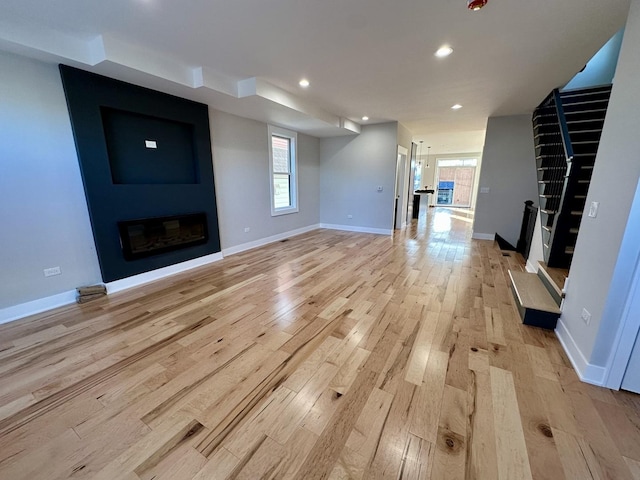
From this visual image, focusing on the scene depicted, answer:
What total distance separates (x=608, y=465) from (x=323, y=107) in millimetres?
5244

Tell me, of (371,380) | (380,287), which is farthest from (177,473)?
(380,287)

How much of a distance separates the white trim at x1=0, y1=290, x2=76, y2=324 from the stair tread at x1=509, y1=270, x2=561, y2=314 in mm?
4914

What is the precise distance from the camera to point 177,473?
1.20 m

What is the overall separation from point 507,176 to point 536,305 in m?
4.32

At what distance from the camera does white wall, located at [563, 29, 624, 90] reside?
4.79 meters

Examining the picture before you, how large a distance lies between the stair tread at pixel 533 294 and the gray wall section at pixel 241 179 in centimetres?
438

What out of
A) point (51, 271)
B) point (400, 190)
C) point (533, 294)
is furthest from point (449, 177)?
point (51, 271)

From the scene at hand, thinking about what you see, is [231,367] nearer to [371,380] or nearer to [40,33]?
[371,380]

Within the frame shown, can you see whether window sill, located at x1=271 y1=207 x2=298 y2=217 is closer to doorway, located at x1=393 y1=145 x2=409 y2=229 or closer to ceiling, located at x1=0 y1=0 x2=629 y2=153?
ceiling, located at x1=0 y1=0 x2=629 y2=153

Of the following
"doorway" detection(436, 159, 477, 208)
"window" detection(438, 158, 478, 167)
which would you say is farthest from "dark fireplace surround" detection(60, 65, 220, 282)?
"doorway" detection(436, 159, 477, 208)

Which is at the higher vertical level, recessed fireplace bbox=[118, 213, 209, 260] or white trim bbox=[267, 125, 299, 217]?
white trim bbox=[267, 125, 299, 217]

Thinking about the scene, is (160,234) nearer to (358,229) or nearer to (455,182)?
(358,229)

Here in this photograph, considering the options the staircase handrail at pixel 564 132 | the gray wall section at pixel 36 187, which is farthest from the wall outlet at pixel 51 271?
the staircase handrail at pixel 564 132

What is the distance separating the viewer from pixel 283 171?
5984 millimetres
